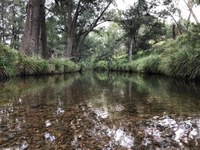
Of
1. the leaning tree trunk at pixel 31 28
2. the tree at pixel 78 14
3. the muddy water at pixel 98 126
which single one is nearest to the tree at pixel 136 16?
the tree at pixel 78 14

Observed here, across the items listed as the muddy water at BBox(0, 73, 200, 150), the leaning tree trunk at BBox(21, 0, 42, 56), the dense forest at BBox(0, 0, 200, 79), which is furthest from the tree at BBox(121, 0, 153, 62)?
the muddy water at BBox(0, 73, 200, 150)

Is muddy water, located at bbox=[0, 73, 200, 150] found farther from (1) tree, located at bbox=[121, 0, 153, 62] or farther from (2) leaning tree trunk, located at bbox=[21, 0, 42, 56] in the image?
(1) tree, located at bbox=[121, 0, 153, 62]

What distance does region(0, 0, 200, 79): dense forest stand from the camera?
8.95 meters

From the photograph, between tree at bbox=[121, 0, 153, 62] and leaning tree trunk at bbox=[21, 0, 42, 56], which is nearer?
leaning tree trunk at bbox=[21, 0, 42, 56]

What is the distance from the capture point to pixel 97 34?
2380 centimetres

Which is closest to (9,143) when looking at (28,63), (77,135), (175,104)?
(77,135)

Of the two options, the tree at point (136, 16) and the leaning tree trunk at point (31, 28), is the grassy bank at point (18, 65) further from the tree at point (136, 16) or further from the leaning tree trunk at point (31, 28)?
the tree at point (136, 16)

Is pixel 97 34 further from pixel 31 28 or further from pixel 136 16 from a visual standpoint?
pixel 31 28

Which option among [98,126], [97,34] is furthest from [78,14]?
[98,126]

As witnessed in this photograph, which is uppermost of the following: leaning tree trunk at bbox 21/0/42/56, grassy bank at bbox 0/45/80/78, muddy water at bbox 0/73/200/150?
leaning tree trunk at bbox 21/0/42/56

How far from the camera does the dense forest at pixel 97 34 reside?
8953 millimetres

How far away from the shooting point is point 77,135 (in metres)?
1.98

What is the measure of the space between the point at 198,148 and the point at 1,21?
34.4 m

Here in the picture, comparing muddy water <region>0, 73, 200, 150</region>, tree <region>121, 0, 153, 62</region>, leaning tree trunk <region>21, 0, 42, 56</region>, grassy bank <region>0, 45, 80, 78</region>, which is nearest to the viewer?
muddy water <region>0, 73, 200, 150</region>
